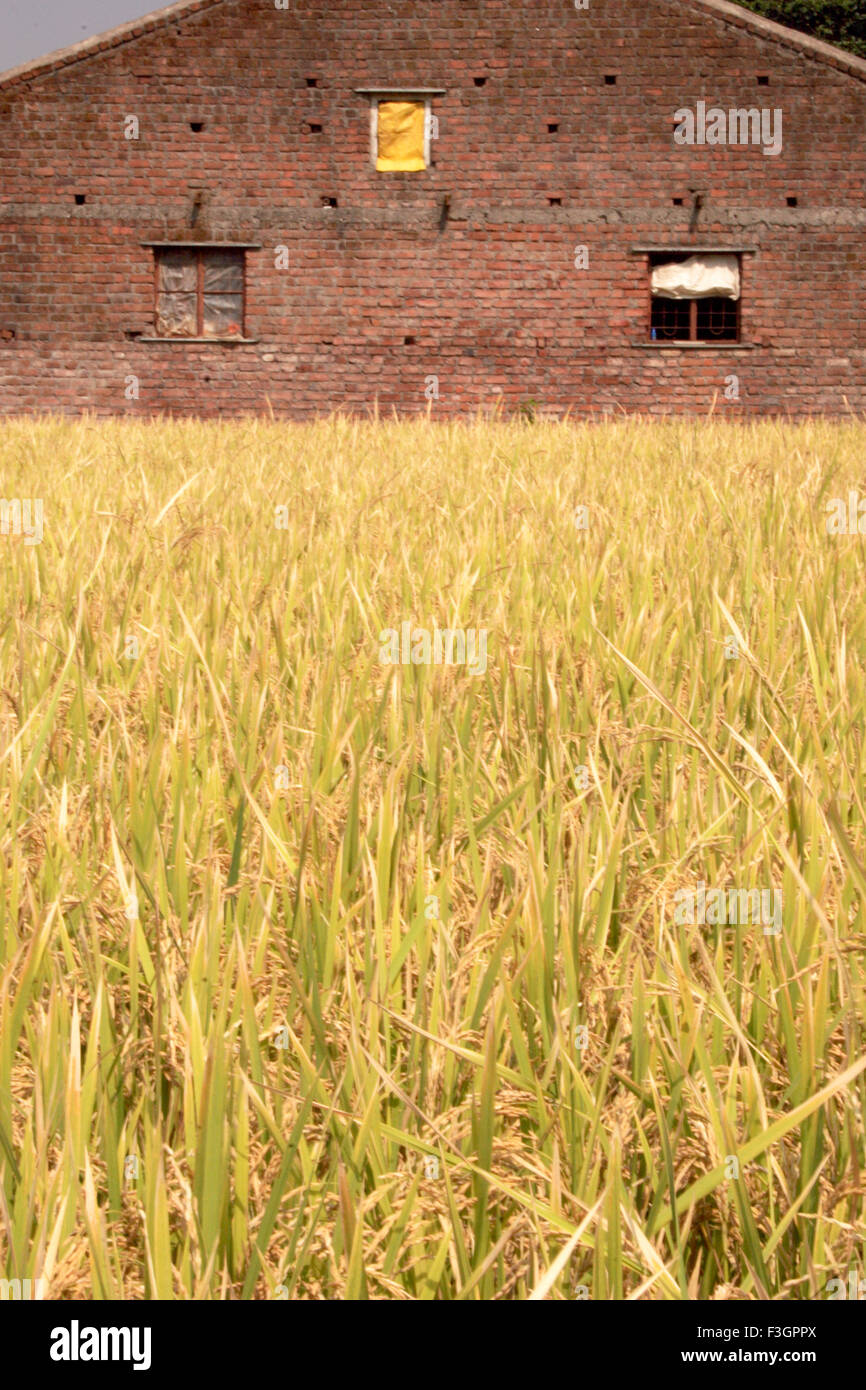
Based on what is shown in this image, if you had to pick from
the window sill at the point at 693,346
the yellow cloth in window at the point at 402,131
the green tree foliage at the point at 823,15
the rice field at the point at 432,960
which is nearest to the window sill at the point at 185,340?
the yellow cloth in window at the point at 402,131

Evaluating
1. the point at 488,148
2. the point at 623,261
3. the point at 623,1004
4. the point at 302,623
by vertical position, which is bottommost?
the point at 623,1004

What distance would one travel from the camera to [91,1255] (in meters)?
0.95

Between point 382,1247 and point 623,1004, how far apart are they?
12.0 inches

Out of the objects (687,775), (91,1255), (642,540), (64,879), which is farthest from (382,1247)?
(642,540)

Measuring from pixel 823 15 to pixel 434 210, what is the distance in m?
17.1

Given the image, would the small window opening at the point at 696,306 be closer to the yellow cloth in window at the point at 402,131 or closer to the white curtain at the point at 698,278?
the white curtain at the point at 698,278

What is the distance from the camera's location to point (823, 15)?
29.8m

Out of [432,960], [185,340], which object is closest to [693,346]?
[185,340]

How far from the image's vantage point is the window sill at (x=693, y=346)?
17500 mm

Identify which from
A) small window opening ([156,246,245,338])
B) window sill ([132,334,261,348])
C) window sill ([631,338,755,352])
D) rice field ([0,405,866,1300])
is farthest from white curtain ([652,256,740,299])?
rice field ([0,405,866,1300])

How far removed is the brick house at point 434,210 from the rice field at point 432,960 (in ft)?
48.9

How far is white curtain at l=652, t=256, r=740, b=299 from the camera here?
688 inches

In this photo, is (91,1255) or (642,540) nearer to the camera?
(91,1255)
